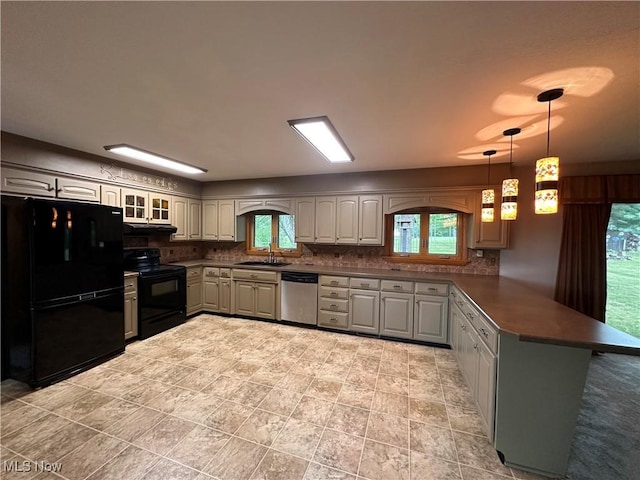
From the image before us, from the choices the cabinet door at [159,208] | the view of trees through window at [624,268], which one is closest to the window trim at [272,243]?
the cabinet door at [159,208]

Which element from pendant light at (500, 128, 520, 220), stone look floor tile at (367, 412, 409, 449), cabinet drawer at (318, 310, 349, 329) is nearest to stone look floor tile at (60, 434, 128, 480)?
stone look floor tile at (367, 412, 409, 449)

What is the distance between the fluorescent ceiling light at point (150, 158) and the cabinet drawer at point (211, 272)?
5.56 feet

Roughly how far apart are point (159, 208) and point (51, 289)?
6.33 ft

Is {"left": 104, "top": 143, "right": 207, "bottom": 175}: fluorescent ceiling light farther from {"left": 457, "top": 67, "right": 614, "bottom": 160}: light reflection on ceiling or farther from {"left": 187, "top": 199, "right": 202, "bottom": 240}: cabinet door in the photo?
{"left": 457, "top": 67, "right": 614, "bottom": 160}: light reflection on ceiling

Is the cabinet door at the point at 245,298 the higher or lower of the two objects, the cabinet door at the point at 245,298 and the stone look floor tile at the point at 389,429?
the higher

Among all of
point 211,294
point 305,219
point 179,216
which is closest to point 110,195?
point 179,216

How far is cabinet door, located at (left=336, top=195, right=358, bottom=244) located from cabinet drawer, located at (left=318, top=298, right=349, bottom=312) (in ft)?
3.10

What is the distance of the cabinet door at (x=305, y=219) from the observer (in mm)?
4297

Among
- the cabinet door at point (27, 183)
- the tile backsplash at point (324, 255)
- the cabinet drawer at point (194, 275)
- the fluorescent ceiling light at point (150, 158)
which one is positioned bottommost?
the cabinet drawer at point (194, 275)

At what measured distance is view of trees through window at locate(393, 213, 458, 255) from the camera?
3.94 meters

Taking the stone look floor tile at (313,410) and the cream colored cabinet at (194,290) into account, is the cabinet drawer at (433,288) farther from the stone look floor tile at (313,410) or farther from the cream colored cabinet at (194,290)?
the cream colored cabinet at (194,290)

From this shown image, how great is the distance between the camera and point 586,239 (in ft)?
10.8

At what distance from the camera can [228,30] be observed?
3.93 ft

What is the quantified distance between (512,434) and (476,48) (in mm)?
2348
